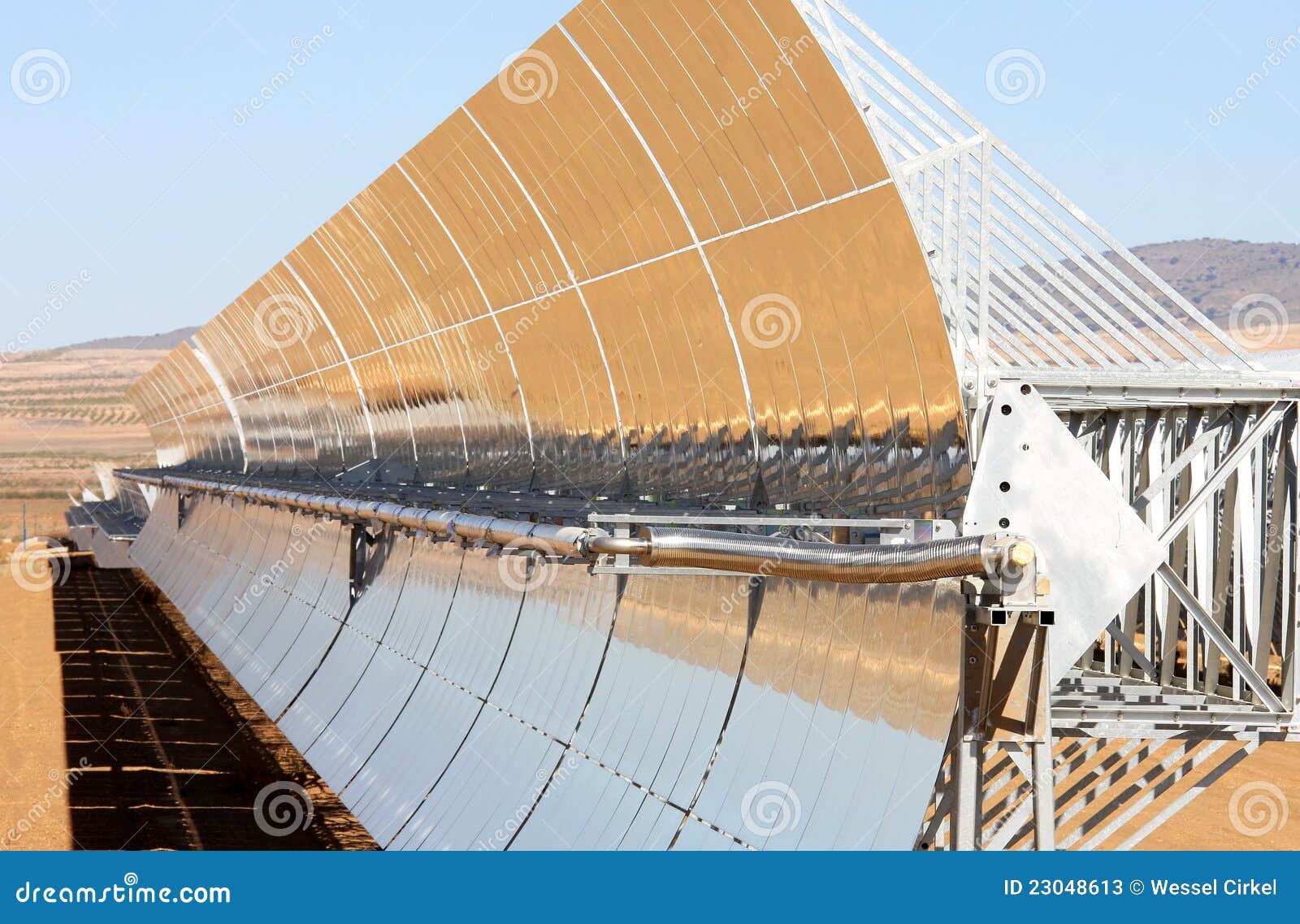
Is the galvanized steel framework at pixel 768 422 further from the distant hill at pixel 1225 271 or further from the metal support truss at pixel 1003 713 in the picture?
the distant hill at pixel 1225 271

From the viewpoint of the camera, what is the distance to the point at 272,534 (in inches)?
888

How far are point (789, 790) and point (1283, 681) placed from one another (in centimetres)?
242

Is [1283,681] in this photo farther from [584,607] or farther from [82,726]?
[82,726]

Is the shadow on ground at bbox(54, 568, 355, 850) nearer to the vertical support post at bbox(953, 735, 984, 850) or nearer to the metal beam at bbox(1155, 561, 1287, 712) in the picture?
the vertical support post at bbox(953, 735, 984, 850)

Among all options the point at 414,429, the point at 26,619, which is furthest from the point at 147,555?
the point at 414,429

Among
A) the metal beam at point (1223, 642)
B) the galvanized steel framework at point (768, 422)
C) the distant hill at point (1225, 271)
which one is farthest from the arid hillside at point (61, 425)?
the metal beam at point (1223, 642)

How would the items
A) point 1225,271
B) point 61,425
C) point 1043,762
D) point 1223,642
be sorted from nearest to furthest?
point 1043,762
point 1223,642
point 1225,271
point 61,425

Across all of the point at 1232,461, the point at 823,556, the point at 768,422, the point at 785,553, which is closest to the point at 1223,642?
the point at 1232,461

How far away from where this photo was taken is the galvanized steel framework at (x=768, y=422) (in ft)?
23.4

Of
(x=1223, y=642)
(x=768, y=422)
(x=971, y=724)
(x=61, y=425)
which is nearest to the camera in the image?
(x=971, y=724)

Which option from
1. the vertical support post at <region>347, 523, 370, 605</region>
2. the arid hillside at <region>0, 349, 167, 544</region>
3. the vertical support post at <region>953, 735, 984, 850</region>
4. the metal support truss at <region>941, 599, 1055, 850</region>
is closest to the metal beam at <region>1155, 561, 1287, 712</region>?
the metal support truss at <region>941, 599, 1055, 850</region>

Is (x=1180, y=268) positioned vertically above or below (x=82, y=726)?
above

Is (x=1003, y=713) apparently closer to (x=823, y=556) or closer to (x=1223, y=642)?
(x=823, y=556)

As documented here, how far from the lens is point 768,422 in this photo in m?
9.59
